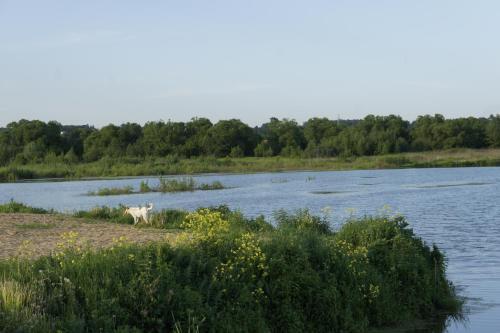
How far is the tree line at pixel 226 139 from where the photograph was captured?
112 meters

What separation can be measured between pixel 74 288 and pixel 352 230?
24.0 ft

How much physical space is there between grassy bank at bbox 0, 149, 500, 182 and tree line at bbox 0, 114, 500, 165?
918cm

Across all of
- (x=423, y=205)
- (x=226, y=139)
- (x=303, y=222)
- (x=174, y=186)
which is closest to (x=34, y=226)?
(x=303, y=222)

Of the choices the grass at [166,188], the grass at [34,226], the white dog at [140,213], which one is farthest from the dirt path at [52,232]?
the grass at [166,188]

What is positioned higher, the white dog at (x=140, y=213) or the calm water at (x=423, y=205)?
the white dog at (x=140, y=213)

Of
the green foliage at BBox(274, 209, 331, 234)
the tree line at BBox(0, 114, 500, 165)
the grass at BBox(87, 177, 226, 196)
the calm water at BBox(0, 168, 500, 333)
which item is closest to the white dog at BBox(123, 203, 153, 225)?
the green foliage at BBox(274, 209, 331, 234)

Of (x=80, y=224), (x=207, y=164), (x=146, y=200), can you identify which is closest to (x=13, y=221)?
(x=80, y=224)

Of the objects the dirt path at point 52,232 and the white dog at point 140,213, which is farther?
the white dog at point 140,213

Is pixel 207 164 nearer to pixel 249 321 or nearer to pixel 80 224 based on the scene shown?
pixel 80 224

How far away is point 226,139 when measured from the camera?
116 meters

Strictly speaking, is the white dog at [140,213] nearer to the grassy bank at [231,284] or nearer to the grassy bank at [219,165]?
the grassy bank at [231,284]

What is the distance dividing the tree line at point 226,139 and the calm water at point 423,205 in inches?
1740

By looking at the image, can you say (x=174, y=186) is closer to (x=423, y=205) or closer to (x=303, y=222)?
(x=423, y=205)

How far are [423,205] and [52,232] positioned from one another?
24.2 metres
